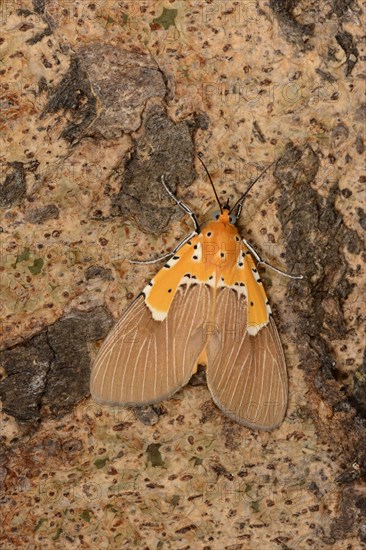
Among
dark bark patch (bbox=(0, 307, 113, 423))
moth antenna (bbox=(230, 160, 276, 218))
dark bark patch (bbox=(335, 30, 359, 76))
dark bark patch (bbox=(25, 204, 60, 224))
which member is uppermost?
dark bark patch (bbox=(335, 30, 359, 76))

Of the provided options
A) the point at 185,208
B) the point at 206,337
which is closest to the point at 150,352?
the point at 206,337

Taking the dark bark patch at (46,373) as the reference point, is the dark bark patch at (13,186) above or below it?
above

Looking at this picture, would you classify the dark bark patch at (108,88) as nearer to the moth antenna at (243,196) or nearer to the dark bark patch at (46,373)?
the moth antenna at (243,196)

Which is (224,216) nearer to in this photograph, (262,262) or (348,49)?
(262,262)

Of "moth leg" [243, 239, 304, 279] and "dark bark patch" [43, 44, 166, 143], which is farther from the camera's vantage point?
"moth leg" [243, 239, 304, 279]

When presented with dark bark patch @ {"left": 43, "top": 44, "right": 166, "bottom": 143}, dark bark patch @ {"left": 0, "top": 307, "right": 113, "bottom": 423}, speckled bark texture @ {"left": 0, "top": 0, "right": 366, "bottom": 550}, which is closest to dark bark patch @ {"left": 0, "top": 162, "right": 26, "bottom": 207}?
speckled bark texture @ {"left": 0, "top": 0, "right": 366, "bottom": 550}

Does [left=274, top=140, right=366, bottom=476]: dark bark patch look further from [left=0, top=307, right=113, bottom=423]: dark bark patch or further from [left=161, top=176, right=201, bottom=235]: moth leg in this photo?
[left=0, top=307, right=113, bottom=423]: dark bark patch

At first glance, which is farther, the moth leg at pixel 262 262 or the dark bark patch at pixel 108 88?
the moth leg at pixel 262 262

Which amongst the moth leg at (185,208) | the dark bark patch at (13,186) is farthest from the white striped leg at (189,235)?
the dark bark patch at (13,186)
